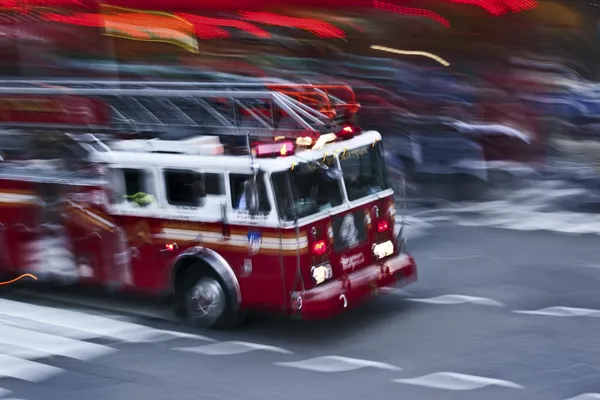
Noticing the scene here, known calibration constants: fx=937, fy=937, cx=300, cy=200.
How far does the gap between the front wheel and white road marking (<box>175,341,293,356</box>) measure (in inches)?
14.1

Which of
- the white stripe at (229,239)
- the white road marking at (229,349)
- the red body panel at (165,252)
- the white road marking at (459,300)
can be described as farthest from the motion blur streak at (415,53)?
the white road marking at (229,349)

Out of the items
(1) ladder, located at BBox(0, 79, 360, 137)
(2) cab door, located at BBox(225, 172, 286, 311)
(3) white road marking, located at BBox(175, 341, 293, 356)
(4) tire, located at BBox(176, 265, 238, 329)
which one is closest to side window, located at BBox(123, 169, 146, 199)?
Answer: (1) ladder, located at BBox(0, 79, 360, 137)

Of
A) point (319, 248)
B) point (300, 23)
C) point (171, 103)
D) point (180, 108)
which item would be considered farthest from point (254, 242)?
point (300, 23)

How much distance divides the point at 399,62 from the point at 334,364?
14.4 m

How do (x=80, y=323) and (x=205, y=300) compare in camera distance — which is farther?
(x=80, y=323)

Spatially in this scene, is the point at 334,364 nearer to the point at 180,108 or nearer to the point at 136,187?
the point at 136,187

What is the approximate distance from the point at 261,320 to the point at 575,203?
7988mm

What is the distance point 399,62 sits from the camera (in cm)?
2295

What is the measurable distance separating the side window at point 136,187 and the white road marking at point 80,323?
4.85ft

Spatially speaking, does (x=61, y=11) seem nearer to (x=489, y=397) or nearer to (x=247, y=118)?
(x=247, y=118)

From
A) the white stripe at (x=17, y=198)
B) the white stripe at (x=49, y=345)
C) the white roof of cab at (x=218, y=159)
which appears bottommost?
the white stripe at (x=49, y=345)

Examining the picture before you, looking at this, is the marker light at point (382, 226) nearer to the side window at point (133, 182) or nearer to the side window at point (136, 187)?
the side window at point (136, 187)

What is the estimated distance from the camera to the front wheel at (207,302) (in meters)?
10.5

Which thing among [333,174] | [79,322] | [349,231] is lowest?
[79,322]
